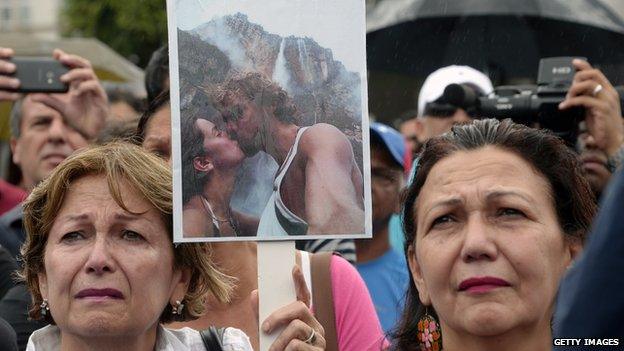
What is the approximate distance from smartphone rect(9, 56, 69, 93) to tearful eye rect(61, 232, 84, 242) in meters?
1.96

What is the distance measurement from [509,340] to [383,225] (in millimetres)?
2514

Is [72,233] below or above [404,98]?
below

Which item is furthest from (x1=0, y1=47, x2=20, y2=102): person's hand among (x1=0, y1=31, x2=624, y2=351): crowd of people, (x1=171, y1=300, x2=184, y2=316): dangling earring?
(x1=171, y1=300, x2=184, y2=316): dangling earring

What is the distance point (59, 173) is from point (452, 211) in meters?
1.05

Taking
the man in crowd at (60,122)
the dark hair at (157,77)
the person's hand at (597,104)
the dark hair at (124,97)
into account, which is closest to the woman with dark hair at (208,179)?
the person's hand at (597,104)

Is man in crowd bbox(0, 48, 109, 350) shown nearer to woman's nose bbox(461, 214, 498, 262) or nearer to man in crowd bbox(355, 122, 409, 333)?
man in crowd bbox(355, 122, 409, 333)

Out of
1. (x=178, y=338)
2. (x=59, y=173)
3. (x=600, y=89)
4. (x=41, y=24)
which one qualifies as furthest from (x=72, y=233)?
(x=41, y=24)

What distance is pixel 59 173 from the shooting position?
3428 mm

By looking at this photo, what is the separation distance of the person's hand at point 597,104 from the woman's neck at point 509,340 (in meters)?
1.51

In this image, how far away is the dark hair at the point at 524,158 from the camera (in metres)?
3.29

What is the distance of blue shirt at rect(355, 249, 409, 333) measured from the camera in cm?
512

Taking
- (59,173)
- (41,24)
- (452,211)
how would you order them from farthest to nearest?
(41,24) → (59,173) → (452,211)

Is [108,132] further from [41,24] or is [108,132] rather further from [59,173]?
[41,24]

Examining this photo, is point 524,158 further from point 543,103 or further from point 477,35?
point 477,35
